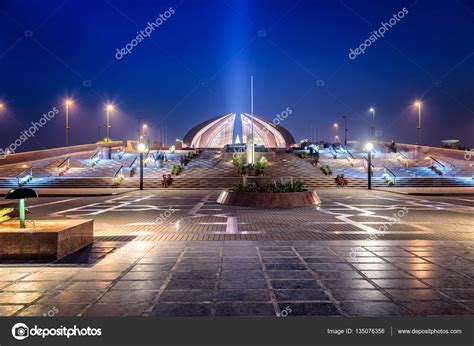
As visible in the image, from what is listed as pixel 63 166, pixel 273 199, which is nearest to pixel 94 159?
pixel 63 166

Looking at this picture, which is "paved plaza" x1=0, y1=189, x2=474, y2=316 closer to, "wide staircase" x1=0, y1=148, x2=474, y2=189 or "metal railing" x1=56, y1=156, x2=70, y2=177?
"wide staircase" x1=0, y1=148, x2=474, y2=189

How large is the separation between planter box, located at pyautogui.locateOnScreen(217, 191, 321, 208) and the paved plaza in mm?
5017

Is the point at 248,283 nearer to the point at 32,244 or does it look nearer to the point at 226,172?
the point at 32,244

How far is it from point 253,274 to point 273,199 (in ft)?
30.9

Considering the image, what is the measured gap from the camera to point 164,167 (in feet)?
115

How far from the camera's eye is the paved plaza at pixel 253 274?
392 centimetres

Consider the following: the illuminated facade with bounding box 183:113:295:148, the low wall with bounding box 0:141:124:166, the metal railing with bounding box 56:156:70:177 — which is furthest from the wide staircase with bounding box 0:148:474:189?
the illuminated facade with bounding box 183:113:295:148

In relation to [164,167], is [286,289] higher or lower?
lower

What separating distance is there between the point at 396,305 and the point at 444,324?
53 cm

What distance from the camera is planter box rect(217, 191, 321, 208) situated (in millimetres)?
14477

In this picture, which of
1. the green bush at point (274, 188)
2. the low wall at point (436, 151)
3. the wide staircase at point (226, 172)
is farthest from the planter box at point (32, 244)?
the low wall at point (436, 151)

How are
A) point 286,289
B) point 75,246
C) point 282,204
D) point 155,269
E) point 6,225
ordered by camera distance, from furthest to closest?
point 282,204 → point 6,225 → point 75,246 → point 155,269 → point 286,289

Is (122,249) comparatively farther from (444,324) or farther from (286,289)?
(444,324)

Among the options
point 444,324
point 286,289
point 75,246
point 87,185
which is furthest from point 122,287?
point 87,185
